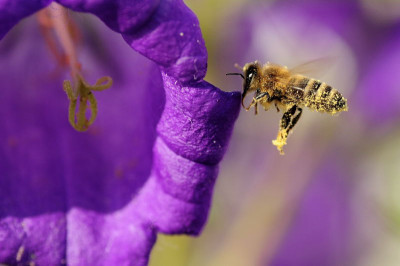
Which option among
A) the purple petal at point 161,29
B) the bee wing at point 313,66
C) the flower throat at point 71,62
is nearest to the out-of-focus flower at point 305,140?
the flower throat at point 71,62

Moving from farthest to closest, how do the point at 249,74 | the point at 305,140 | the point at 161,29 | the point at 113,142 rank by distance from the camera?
the point at 305,140 → the point at 113,142 → the point at 249,74 → the point at 161,29

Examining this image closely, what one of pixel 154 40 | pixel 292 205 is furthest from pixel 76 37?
pixel 292 205

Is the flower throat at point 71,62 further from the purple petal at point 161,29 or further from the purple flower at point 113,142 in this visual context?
the purple petal at point 161,29

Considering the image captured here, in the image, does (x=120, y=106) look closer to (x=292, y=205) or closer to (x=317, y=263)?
(x=292, y=205)

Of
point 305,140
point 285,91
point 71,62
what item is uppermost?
point 285,91

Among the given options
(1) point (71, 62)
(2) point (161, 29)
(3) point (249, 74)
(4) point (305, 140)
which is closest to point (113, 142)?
(1) point (71, 62)

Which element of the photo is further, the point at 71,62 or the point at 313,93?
the point at 71,62

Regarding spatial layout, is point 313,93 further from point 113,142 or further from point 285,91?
point 113,142
